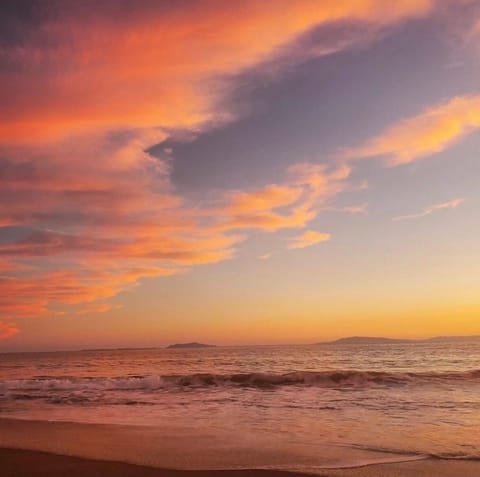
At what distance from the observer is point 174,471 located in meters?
7.77

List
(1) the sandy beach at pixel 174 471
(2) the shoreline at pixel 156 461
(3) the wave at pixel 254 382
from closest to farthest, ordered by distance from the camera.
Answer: (1) the sandy beach at pixel 174 471 → (2) the shoreline at pixel 156 461 → (3) the wave at pixel 254 382

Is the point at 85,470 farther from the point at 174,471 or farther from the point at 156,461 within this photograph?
the point at 174,471

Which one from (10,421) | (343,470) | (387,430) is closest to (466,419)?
(387,430)

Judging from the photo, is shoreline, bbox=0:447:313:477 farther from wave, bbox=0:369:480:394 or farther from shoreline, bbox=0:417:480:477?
wave, bbox=0:369:480:394

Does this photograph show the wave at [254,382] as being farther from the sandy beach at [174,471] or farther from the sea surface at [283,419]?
the sandy beach at [174,471]

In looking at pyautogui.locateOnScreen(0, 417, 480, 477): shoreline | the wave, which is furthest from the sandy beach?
the wave

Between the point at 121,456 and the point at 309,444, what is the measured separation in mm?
3341

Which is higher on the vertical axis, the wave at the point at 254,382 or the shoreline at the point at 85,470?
the shoreline at the point at 85,470

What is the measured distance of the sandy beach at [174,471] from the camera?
747 cm

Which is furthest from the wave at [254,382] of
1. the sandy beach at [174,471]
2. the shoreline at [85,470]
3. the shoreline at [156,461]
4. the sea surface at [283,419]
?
the shoreline at [85,470]

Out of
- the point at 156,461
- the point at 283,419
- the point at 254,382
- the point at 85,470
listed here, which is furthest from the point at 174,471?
the point at 254,382

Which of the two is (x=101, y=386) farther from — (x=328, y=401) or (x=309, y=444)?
(x=309, y=444)

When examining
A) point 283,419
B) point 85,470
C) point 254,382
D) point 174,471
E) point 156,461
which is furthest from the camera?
point 254,382

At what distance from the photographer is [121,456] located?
8750 mm
